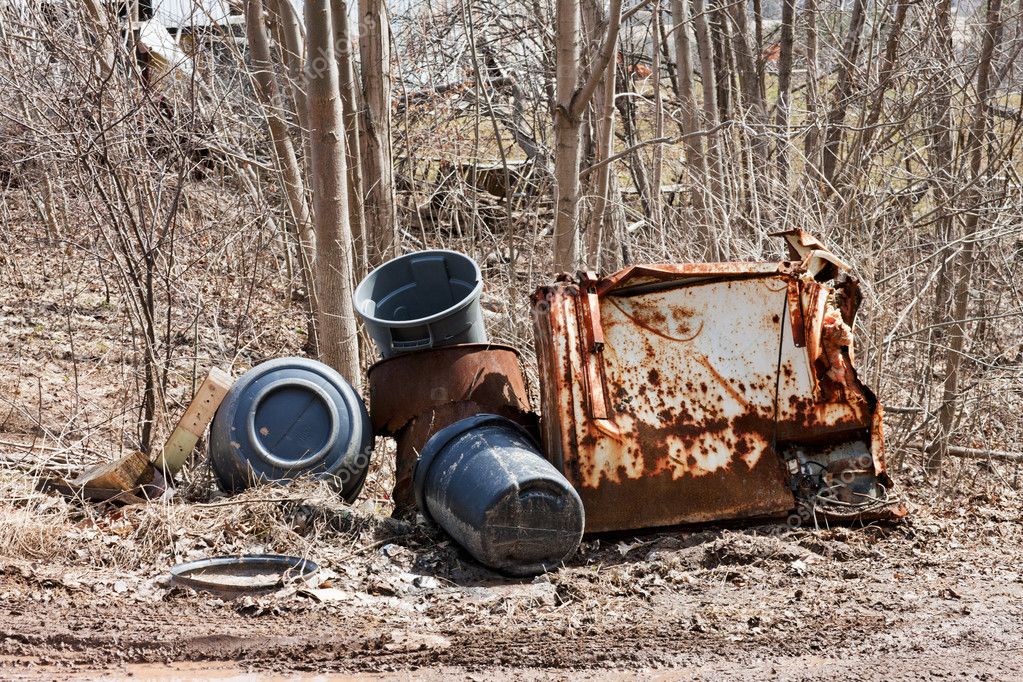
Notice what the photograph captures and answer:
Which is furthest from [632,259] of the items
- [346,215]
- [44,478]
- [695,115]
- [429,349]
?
[44,478]

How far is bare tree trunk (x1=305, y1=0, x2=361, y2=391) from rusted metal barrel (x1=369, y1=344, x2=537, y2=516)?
116 cm

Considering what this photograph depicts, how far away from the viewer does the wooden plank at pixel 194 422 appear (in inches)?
216

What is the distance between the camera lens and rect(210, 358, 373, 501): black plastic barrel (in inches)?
205

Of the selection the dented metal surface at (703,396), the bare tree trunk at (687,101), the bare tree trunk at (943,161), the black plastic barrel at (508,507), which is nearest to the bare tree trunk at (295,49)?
the dented metal surface at (703,396)

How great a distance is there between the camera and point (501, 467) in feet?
14.8

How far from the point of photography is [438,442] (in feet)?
16.2

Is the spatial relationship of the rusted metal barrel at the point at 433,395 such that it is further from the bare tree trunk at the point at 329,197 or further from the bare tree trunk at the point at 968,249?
the bare tree trunk at the point at 968,249

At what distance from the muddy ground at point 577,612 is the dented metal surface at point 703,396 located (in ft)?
0.77

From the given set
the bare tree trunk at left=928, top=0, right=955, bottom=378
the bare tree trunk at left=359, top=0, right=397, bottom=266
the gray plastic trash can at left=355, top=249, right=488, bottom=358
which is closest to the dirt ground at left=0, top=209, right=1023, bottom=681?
the gray plastic trash can at left=355, top=249, right=488, bottom=358

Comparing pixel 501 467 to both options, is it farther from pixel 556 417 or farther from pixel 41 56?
pixel 41 56

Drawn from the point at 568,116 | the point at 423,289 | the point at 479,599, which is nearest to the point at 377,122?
the point at 568,116

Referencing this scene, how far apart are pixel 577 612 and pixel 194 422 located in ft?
8.37

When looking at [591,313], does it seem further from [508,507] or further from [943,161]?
[943,161]

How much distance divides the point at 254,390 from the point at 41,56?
3.85m
